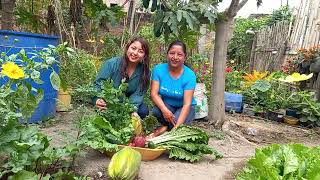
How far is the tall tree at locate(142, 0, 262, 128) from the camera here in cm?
341

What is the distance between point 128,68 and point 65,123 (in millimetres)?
897

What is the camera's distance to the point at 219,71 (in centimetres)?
431

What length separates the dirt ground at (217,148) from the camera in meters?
2.59

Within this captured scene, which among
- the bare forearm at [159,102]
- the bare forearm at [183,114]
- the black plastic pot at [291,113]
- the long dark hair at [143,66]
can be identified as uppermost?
the long dark hair at [143,66]

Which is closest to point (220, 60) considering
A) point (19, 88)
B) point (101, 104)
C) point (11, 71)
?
point (101, 104)

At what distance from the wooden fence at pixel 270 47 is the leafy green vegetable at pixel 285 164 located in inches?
242

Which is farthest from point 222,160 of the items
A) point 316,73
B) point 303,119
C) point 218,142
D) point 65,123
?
point 316,73

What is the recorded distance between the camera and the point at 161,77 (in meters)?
3.68

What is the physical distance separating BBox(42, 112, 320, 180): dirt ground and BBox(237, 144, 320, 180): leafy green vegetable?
0.63 m

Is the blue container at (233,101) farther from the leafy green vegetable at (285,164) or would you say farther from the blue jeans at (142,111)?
the leafy green vegetable at (285,164)

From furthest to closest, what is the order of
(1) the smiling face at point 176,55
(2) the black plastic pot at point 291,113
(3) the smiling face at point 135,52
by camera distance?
(2) the black plastic pot at point 291,113
(1) the smiling face at point 176,55
(3) the smiling face at point 135,52

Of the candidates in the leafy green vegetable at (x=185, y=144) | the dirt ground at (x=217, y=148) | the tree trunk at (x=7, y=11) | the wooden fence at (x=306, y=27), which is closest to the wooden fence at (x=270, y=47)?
the wooden fence at (x=306, y=27)

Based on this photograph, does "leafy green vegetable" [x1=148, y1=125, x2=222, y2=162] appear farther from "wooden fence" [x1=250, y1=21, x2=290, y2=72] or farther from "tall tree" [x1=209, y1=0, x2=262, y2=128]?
"wooden fence" [x1=250, y1=21, x2=290, y2=72]

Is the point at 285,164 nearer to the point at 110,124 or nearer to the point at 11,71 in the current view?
the point at 110,124
